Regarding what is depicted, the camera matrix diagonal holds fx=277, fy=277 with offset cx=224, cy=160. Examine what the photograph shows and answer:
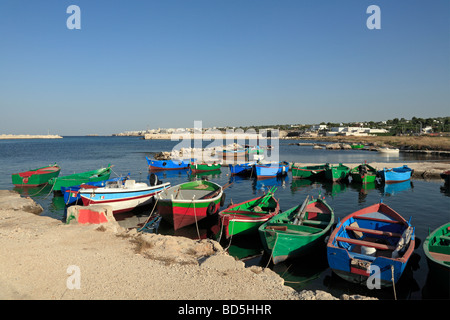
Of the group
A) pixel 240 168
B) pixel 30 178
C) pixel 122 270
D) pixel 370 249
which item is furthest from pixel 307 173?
pixel 30 178

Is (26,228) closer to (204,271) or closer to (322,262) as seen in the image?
(204,271)

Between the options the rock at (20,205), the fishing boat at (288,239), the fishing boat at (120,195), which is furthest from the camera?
the rock at (20,205)

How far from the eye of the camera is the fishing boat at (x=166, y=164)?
138 ft

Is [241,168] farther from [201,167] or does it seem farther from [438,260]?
[438,260]

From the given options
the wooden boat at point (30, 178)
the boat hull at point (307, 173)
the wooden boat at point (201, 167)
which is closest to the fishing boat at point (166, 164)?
the wooden boat at point (201, 167)

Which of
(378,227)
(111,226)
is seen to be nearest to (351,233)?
(378,227)

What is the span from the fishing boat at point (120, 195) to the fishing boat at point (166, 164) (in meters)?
22.0

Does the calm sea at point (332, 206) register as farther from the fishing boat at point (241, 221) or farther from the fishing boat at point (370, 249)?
the fishing boat at point (370, 249)

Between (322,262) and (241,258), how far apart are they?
11.0 ft

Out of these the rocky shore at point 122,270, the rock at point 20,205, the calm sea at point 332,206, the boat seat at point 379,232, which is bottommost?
the calm sea at point 332,206

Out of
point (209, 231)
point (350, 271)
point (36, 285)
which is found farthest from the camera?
point (209, 231)

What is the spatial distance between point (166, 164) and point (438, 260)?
37.2 meters

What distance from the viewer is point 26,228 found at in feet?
38.0
